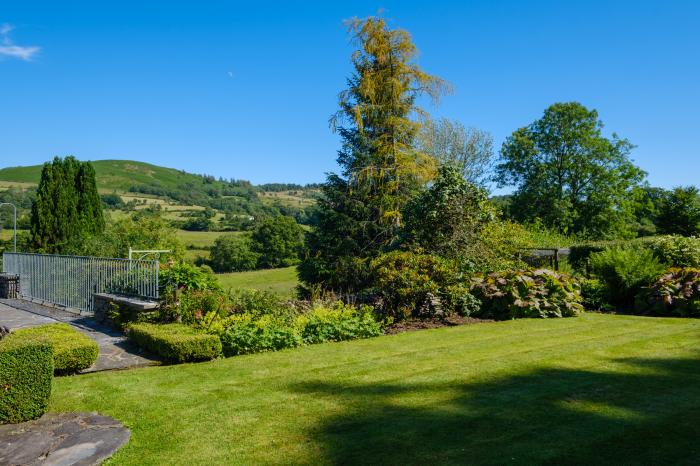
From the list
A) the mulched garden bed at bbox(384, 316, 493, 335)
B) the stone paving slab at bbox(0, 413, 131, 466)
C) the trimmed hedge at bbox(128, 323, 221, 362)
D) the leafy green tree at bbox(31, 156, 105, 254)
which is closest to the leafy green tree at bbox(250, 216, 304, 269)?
the leafy green tree at bbox(31, 156, 105, 254)

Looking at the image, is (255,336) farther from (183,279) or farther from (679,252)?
(679,252)

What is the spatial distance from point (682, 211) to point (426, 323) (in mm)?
24632

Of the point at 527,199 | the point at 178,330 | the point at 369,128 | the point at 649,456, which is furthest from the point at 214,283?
the point at 527,199

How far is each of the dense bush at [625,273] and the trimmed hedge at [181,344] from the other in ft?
31.7

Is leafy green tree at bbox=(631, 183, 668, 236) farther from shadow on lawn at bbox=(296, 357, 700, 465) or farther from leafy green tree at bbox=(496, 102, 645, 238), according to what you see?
shadow on lawn at bbox=(296, 357, 700, 465)

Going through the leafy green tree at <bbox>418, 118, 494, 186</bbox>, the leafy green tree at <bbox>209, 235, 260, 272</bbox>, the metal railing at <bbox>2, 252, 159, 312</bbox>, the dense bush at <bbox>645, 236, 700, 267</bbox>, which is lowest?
the leafy green tree at <bbox>209, 235, 260, 272</bbox>

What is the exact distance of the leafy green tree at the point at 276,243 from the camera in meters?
45.0

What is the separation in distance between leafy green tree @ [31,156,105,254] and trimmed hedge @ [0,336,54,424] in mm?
14889

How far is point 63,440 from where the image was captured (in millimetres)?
4086

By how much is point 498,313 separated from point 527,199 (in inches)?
951

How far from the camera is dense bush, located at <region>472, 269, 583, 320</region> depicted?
10.4 metres

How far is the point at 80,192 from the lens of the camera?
19266 mm

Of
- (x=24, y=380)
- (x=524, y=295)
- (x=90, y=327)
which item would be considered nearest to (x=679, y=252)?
(x=524, y=295)

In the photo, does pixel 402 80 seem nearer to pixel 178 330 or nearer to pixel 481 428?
pixel 178 330
